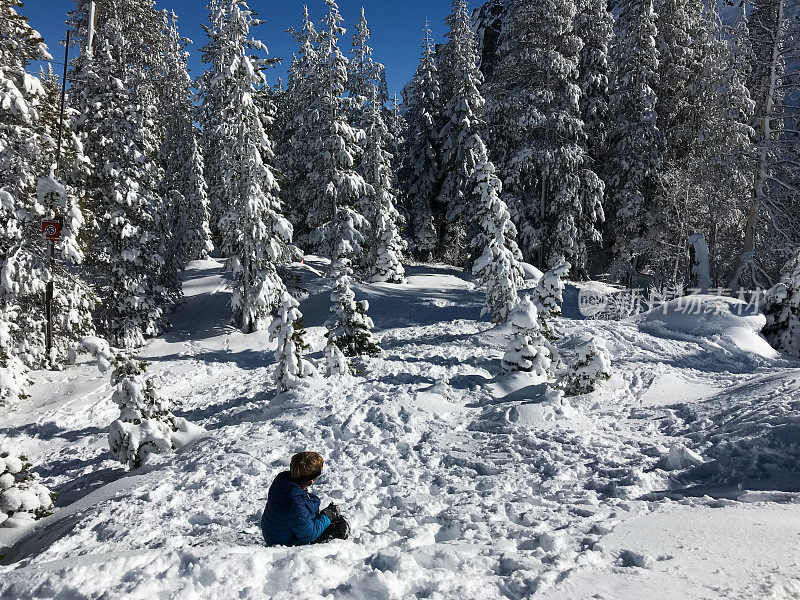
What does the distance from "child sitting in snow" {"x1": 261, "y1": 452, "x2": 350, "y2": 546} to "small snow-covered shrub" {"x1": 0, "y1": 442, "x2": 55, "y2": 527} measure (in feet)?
16.9

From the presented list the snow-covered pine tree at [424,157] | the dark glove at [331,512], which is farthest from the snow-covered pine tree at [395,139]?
the dark glove at [331,512]

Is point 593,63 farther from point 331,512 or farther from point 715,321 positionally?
point 331,512

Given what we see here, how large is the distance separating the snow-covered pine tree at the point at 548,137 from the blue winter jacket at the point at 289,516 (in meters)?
23.8

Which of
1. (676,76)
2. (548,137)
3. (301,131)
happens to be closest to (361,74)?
(301,131)

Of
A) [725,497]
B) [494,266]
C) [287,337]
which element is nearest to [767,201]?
[494,266]

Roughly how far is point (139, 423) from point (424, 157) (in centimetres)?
2640

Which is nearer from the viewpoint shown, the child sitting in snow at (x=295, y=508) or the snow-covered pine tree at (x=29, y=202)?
the child sitting in snow at (x=295, y=508)

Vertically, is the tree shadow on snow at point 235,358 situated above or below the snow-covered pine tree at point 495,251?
below

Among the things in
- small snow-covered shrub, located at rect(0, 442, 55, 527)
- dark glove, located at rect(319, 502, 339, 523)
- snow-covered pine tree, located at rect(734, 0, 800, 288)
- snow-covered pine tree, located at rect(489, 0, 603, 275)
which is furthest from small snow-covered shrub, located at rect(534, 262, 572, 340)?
snow-covered pine tree, located at rect(489, 0, 603, 275)

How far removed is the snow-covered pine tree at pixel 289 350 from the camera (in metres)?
11.6

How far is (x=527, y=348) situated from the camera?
11828 mm

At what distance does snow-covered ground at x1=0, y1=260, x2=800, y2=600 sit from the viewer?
3.73 meters

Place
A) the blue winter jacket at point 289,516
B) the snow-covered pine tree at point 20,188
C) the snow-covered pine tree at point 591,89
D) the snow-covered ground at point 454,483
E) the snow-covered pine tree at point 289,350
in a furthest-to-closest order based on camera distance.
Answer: the snow-covered pine tree at point 591,89 < the snow-covered pine tree at point 20,188 < the snow-covered pine tree at point 289,350 < the blue winter jacket at point 289,516 < the snow-covered ground at point 454,483

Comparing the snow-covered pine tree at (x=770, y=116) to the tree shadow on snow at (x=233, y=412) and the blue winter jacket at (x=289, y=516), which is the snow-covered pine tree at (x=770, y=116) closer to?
the tree shadow on snow at (x=233, y=412)
